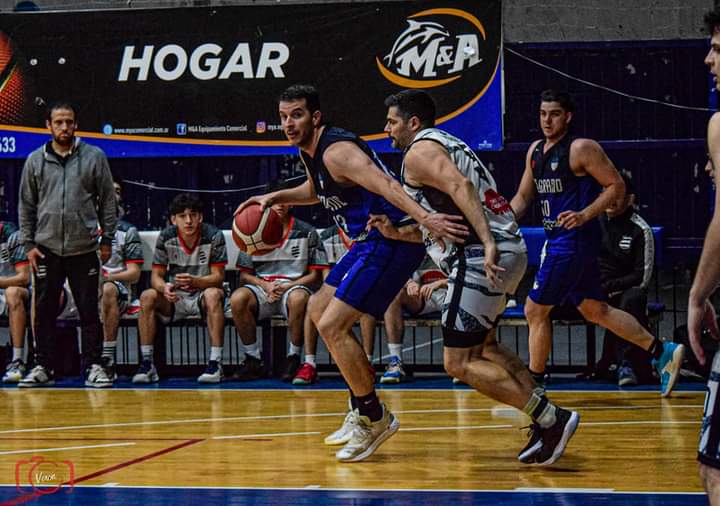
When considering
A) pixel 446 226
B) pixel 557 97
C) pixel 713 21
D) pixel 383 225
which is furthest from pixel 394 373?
pixel 713 21

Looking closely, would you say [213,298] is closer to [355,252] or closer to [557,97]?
[557,97]

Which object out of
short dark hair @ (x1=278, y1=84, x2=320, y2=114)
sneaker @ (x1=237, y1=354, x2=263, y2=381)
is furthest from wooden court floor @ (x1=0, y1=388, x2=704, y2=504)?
short dark hair @ (x1=278, y1=84, x2=320, y2=114)

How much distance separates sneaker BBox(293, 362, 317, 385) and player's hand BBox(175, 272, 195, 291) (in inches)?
40.7

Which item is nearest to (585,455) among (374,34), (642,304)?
(642,304)

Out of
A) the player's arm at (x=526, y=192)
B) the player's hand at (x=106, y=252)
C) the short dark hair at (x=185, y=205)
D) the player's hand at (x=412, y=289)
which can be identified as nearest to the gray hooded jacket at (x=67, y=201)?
the player's hand at (x=106, y=252)

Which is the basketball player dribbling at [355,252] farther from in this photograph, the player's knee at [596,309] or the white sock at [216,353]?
the white sock at [216,353]

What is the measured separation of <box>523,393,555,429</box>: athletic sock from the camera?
A: 5.14 metres

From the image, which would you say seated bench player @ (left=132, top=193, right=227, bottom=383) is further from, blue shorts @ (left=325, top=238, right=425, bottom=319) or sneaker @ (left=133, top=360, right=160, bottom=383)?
blue shorts @ (left=325, top=238, right=425, bottom=319)

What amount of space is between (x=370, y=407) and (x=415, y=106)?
4.51 ft

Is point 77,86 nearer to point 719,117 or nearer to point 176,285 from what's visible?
point 176,285

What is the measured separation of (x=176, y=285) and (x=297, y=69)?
2.09 meters

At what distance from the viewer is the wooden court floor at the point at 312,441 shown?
5000mm

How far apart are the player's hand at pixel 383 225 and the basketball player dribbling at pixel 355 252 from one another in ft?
0.13

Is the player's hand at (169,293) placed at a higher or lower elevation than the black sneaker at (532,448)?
higher
